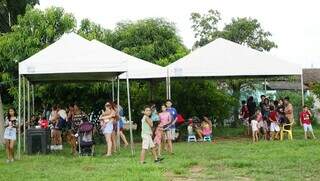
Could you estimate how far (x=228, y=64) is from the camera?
22891mm

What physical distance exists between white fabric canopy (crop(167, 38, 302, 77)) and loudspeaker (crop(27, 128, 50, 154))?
570cm

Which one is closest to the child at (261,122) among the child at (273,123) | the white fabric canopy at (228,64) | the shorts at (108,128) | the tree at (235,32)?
the child at (273,123)

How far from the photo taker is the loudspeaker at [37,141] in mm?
18969

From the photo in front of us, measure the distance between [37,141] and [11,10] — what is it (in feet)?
42.9

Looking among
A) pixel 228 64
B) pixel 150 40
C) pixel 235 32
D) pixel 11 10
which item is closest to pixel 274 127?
pixel 228 64

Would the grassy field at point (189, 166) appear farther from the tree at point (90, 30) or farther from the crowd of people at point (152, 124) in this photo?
the tree at point (90, 30)

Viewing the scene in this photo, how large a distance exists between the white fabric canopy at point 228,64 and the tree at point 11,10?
10.4 metres

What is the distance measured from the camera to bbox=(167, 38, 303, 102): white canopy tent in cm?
2275

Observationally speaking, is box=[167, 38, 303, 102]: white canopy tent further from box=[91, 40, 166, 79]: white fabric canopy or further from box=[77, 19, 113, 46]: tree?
box=[77, 19, 113, 46]: tree

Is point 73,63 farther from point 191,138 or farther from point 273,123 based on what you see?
point 273,123

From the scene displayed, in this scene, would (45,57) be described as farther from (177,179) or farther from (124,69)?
(177,179)

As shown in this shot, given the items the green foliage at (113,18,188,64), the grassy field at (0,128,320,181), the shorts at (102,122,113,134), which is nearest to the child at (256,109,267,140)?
the grassy field at (0,128,320,181)

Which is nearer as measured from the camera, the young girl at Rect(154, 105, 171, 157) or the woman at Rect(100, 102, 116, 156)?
the young girl at Rect(154, 105, 171, 157)

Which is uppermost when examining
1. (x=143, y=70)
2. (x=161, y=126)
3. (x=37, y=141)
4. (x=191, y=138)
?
(x=143, y=70)
